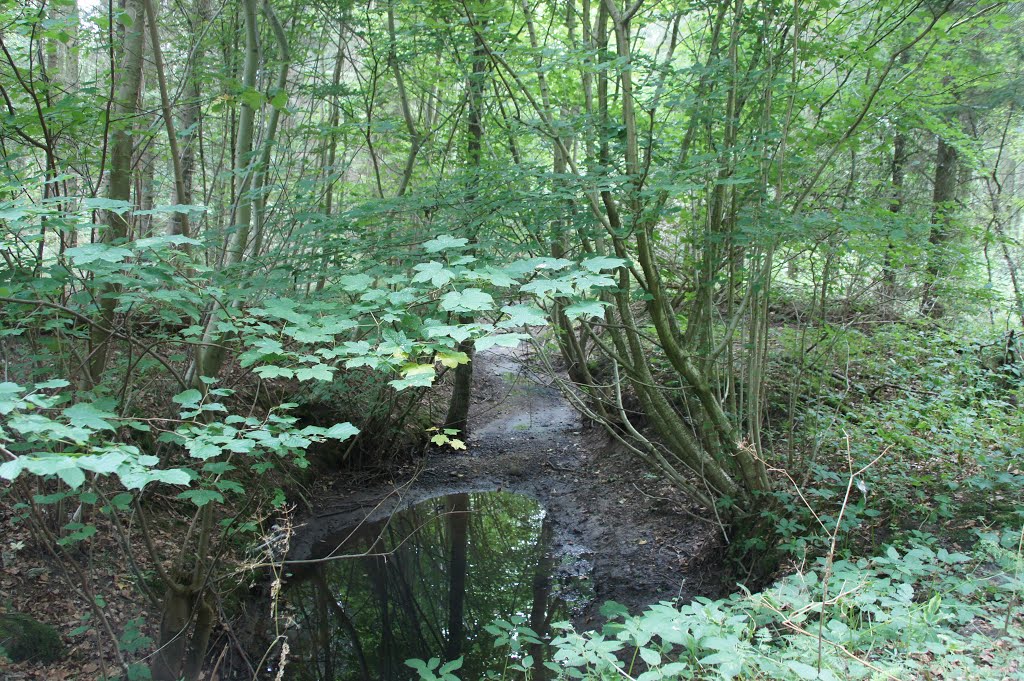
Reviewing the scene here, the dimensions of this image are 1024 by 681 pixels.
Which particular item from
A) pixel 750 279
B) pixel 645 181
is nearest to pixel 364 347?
pixel 645 181

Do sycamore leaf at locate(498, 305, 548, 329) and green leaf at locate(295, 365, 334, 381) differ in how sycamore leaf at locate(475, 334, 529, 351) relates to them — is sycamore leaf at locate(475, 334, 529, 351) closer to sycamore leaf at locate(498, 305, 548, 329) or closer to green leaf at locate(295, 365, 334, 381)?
sycamore leaf at locate(498, 305, 548, 329)

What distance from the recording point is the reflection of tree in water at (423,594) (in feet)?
16.4

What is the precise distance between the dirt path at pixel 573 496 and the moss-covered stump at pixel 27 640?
8.20ft

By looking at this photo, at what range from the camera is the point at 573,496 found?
7746mm

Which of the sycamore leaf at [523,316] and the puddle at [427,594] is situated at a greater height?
the sycamore leaf at [523,316]

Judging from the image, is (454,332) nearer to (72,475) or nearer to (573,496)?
(72,475)

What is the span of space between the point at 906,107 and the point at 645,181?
218 centimetres

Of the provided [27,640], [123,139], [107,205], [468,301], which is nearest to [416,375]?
[468,301]

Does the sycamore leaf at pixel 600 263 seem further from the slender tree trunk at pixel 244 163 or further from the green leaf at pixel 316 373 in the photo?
the slender tree trunk at pixel 244 163

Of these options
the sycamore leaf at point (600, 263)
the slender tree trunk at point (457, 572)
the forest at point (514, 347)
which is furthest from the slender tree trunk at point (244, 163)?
the slender tree trunk at point (457, 572)

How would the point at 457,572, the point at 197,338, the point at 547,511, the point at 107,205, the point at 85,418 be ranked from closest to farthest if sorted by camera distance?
the point at 85,418 < the point at 107,205 < the point at 197,338 < the point at 457,572 < the point at 547,511

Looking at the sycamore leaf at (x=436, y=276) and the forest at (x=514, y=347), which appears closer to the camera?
the sycamore leaf at (x=436, y=276)

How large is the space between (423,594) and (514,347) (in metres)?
2.90

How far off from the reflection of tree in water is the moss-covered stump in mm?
1575
